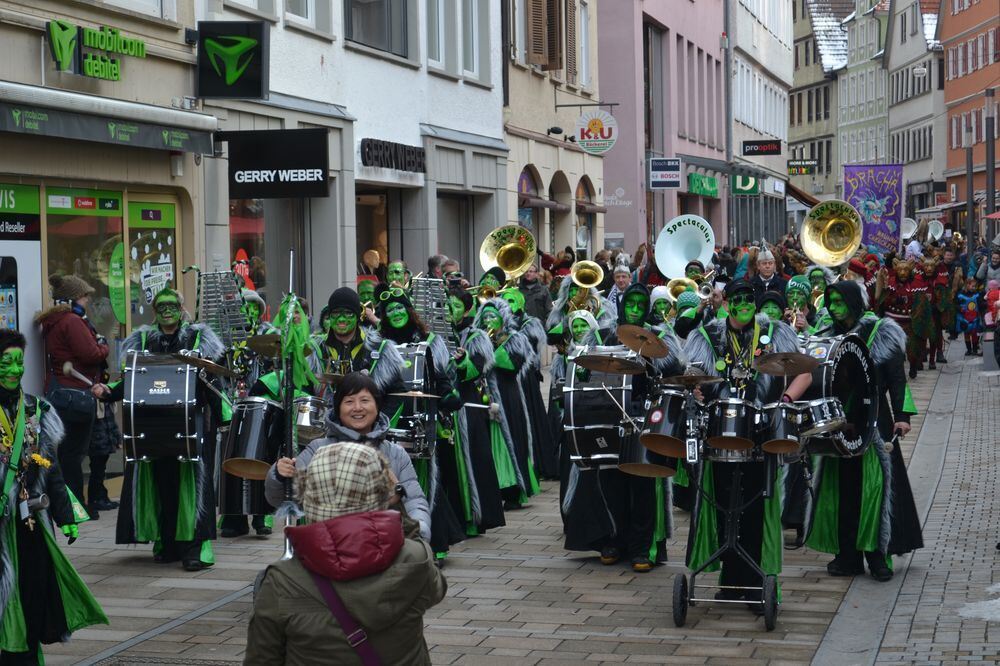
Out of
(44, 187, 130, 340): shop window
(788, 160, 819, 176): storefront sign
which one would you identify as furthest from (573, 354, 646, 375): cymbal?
(788, 160, 819, 176): storefront sign

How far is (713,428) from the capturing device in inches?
332

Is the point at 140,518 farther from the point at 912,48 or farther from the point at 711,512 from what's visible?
the point at 912,48

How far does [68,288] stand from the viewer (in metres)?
12.5

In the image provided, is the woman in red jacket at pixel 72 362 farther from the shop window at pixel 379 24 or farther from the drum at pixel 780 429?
the shop window at pixel 379 24

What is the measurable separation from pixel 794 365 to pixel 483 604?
2.25 meters

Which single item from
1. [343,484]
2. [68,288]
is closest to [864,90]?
[68,288]

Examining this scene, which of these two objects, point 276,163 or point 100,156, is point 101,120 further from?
point 276,163

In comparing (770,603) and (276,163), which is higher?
(276,163)

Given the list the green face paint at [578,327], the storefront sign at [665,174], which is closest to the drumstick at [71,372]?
the green face paint at [578,327]

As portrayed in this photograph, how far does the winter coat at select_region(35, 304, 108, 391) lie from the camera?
12367mm

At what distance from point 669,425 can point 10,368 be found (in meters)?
3.19

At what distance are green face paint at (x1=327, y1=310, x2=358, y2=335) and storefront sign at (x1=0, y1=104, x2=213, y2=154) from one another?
4120 mm

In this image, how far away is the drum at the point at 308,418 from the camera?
7938 mm

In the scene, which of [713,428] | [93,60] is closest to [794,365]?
[713,428]
